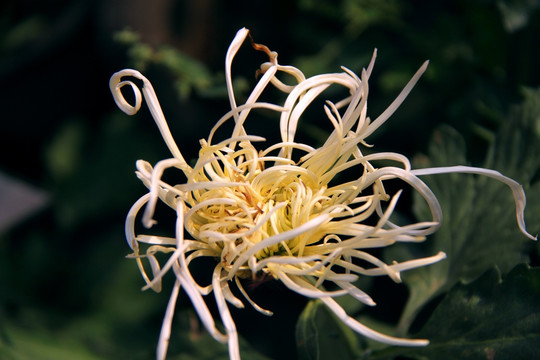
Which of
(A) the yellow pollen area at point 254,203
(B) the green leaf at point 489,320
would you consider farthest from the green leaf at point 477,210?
(A) the yellow pollen area at point 254,203

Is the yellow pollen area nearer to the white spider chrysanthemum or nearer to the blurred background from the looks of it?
the white spider chrysanthemum

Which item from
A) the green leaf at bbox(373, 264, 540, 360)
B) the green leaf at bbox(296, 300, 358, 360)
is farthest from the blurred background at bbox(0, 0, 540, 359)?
the green leaf at bbox(373, 264, 540, 360)

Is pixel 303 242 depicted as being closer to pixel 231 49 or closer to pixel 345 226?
pixel 345 226

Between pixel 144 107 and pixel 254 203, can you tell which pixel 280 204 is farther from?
pixel 144 107

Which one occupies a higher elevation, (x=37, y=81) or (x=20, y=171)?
(x=37, y=81)

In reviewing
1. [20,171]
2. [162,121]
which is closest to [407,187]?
[162,121]

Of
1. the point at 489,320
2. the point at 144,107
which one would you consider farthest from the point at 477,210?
the point at 144,107
